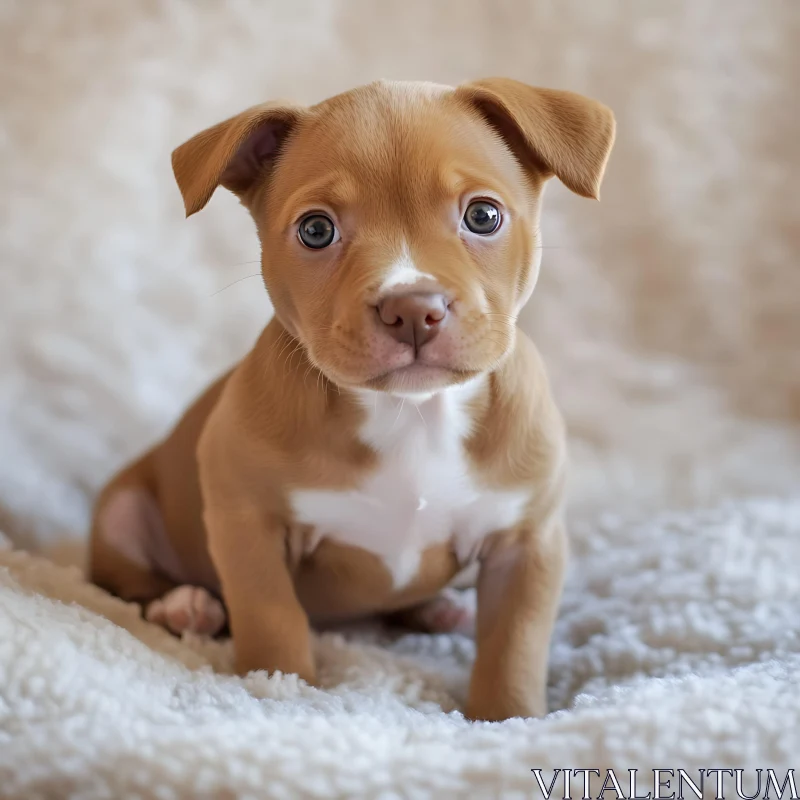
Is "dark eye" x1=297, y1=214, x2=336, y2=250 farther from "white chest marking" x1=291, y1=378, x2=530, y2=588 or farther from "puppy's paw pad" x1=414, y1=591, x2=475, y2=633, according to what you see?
"puppy's paw pad" x1=414, y1=591, x2=475, y2=633

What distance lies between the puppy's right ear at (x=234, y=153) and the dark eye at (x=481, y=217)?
0.40 metres

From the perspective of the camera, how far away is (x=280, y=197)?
6.47 ft

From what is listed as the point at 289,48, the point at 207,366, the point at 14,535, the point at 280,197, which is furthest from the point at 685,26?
the point at 14,535

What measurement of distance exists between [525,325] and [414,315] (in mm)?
2063

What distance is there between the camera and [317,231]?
6.15ft

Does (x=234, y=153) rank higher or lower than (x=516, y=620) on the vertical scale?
higher

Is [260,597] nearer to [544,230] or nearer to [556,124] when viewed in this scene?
[556,124]

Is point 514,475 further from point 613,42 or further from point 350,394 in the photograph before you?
point 613,42

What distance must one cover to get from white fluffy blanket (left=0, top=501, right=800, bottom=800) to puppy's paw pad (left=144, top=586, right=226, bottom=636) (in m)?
0.13

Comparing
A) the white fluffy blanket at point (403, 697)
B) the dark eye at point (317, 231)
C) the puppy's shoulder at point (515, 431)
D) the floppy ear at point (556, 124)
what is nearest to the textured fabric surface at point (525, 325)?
the white fluffy blanket at point (403, 697)

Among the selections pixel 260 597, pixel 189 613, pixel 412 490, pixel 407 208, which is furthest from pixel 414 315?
pixel 189 613

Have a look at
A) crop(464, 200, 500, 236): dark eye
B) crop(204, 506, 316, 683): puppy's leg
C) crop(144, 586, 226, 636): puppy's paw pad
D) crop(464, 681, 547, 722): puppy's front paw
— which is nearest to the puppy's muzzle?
crop(464, 200, 500, 236): dark eye

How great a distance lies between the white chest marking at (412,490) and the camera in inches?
79.7

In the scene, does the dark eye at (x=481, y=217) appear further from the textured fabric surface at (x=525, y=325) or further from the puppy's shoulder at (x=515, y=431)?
the textured fabric surface at (x=525, y=325)
